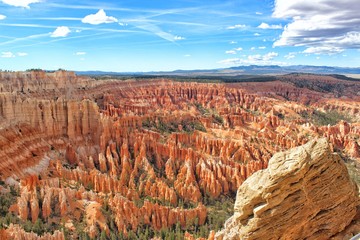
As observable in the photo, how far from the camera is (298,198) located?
11.3 m

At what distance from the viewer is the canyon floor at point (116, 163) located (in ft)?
104

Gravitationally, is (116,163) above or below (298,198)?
below

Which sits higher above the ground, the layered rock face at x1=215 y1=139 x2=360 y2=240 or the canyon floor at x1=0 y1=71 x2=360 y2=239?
the layered rock face at x1=215 y1=139 x2=360 y2=240

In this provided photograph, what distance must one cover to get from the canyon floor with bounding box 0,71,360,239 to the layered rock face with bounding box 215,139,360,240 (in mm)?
203

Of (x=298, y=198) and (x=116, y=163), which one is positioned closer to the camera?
(x=298, y=198)

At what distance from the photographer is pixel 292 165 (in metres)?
11.1

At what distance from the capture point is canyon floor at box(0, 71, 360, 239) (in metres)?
31.6

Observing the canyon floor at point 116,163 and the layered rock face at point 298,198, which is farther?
the canyon floor at point 116,163

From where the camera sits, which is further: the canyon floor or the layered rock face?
the canyon floor

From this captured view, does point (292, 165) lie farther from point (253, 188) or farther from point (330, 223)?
point (330, 223)

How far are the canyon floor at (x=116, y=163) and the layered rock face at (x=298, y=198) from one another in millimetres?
203

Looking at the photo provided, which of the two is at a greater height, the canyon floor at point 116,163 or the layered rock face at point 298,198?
the layered rock face at point 298,198

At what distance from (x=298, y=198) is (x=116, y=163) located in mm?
36610

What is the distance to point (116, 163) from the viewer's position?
4559 cm
